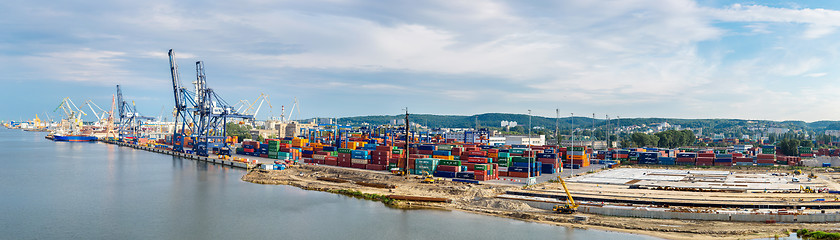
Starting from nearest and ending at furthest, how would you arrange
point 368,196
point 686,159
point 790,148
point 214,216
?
point 214,216 → point 368,196 → point 686,159 → point 790,148

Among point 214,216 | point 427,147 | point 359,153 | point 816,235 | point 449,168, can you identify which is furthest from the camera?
point 427,147

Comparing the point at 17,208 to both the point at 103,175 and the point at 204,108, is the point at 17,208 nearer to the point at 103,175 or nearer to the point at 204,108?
the point at 103,175

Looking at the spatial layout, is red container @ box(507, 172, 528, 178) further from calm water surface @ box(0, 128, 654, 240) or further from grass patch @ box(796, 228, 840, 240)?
grass patch @ box(796, 228, 840, 240)

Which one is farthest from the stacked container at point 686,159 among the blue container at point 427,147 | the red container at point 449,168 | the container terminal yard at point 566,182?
the red container at point 449,168

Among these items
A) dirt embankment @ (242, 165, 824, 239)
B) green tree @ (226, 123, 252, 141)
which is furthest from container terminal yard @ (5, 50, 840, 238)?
green tree @ (226, 123, 252, 141)

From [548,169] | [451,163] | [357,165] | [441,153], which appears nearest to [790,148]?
[548,169]

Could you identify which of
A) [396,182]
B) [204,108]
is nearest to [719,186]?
[396,182]

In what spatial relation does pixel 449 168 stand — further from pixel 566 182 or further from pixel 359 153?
pixel 359 153
